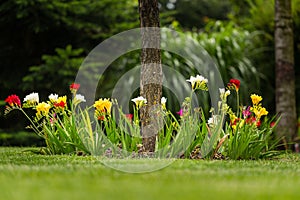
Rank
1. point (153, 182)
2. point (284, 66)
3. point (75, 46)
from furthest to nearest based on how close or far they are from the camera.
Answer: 1. point (75, 46)
2. point (284, 66)
3. point (153, 182)

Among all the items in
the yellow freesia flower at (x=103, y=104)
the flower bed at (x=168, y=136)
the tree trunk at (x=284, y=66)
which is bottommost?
the flower bed at (x=168, y=136)

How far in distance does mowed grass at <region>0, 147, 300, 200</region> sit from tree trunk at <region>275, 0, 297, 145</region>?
296 centimetres

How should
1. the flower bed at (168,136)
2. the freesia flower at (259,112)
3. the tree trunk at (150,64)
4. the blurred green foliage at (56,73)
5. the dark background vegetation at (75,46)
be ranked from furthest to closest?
the dark background vegetation at (75,46), the blurred green foliage at (56,73), the freesia flower at (259,112), the tree trunk at (150,64), the flower bed at (168,136)

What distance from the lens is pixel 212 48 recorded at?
791cm

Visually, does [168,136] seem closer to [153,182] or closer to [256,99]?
[256,99]

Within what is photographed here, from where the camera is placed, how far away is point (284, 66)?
242 inches

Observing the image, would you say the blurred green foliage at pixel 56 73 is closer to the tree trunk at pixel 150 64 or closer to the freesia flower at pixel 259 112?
the tree trunk at pixel 150 64

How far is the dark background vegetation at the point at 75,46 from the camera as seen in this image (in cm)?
764

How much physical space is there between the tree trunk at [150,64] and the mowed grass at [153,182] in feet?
2.98

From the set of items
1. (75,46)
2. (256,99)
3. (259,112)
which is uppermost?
(75,46)

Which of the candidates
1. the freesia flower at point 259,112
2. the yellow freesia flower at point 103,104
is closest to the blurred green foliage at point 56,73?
the yellow freesia flower at point 103,104

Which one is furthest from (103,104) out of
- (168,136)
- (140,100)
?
(168,136)

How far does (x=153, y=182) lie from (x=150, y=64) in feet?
6.10

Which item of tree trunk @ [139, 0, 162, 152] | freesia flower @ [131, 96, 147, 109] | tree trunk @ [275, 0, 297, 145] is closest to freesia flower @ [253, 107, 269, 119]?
tree trunk @ [139, 0, 162, 152]
